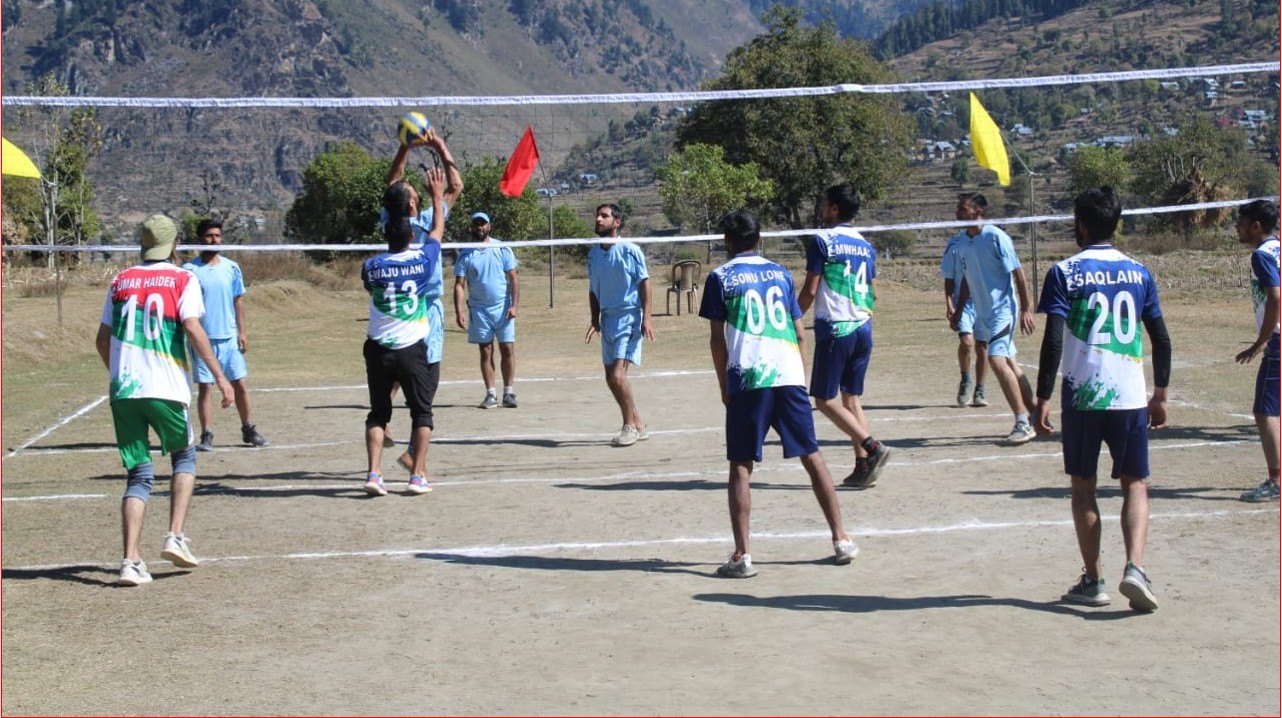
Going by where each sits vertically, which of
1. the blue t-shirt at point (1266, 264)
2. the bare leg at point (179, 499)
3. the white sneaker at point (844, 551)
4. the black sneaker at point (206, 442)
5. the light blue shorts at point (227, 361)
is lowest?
the black sneaker at point (206, 442)

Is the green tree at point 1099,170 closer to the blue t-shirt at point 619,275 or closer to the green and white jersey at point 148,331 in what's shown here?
the blue t-shirt at point 619,275

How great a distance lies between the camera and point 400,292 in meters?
9.77

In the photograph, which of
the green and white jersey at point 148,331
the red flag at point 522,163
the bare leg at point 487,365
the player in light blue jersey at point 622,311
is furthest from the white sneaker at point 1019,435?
the red flag at point 522,163

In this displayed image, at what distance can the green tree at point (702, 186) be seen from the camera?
43531 millimetres

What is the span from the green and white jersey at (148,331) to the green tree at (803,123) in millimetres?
36176

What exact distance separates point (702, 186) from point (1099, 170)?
1289 inches

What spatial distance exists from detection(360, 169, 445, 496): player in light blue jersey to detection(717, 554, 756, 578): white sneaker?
3.02 meters

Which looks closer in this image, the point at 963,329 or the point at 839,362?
the point at 839,362

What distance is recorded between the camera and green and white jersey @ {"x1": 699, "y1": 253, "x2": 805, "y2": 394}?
777 centimetres

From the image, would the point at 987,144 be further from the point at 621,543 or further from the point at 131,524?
the point at 131,524

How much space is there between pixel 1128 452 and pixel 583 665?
266cm

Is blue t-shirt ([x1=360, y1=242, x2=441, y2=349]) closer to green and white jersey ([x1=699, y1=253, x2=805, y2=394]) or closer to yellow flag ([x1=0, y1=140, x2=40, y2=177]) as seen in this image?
yellow flag ([x1=0, y1=140, x2=40, y2=177])

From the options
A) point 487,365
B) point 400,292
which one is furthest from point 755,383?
point 487,365

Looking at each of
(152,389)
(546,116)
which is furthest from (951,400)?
(546,116)
